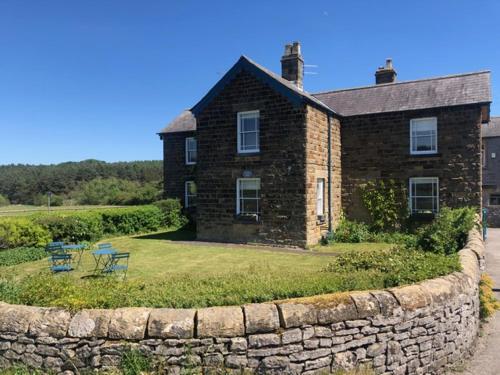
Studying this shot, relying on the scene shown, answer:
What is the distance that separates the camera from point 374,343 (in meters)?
5.51

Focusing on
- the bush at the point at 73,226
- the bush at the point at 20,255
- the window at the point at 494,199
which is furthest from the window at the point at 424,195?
the window at the point at 494,199

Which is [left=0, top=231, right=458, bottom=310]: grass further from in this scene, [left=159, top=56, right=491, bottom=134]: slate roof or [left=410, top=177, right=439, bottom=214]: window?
[left=410, top=177, right=439, bottom=214]: window

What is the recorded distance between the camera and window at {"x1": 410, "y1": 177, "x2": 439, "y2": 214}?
1661cm

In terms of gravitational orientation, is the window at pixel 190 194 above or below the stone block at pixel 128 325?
above

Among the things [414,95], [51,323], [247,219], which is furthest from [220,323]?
[414,95]

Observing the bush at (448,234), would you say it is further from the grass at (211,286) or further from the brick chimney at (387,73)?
the brick chimney at (387,73)

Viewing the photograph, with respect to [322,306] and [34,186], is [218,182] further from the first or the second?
[34,186]

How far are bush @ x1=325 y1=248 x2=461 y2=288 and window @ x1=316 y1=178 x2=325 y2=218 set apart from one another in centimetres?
761

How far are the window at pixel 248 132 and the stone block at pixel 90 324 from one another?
38.6ft

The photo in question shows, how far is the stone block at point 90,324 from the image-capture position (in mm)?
4957

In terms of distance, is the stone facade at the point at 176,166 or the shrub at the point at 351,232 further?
the stone facade at the point at 176,166

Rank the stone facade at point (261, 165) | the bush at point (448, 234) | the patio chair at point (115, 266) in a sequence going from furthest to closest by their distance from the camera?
the stone facade at point (261, 165) → the patio chair at point (115, 266) → the bush at point (448, 234)

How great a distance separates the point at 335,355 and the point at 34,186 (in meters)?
81.0

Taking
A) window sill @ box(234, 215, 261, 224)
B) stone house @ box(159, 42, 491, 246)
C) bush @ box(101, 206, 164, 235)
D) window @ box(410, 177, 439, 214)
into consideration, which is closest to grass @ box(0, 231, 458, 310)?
stone house @ box(159, 42, 491, 246)
